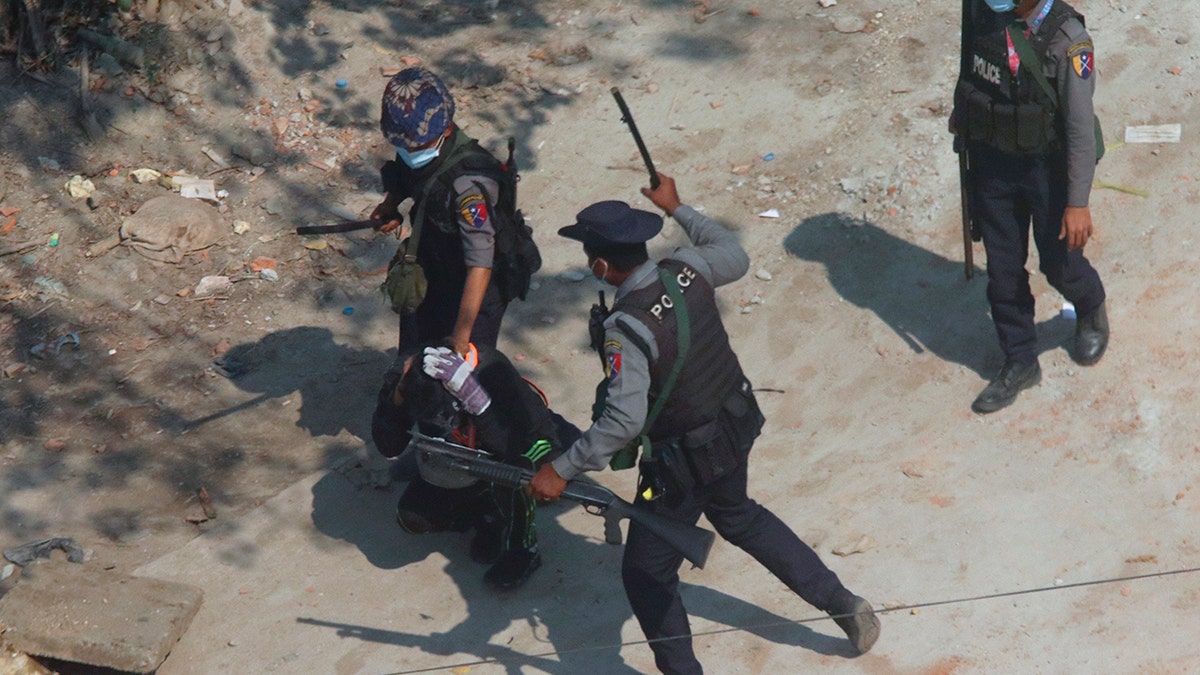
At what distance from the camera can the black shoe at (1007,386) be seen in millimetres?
5141

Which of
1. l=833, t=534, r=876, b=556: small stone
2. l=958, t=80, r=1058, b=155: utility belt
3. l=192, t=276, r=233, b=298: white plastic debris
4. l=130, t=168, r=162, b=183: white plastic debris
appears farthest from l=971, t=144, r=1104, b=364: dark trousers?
l=130, t=168, r=162, b=183: white plastic debris

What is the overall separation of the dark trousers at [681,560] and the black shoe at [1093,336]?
196cm

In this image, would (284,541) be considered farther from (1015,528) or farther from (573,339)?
(1015,528)

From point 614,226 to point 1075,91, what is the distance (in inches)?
83.9

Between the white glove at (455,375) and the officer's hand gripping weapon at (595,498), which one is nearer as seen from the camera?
the officer's hand gripping weapon at (595,498)

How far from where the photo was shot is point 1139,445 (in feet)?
16.0

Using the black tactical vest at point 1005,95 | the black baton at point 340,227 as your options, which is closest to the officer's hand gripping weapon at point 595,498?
the black baton at point 340,227

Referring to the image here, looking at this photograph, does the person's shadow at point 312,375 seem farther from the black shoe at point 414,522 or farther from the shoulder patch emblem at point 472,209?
the shoulder patch emblem at point 472,209

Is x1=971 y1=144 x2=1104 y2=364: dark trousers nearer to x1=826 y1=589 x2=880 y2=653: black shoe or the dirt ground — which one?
the dirt ground

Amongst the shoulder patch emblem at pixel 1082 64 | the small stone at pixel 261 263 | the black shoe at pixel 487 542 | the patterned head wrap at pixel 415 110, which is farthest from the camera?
the small stone at pixel 261 263

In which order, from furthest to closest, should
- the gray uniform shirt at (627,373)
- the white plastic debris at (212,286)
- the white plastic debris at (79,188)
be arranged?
the white plastic debris at (79,188), the white plastic debris at (212,286), the gray uniform shirt at (627,373)

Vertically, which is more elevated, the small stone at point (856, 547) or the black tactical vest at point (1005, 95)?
the black tactical vest at point (1005, 95)

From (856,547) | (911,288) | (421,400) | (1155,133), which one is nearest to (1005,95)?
(911,288)

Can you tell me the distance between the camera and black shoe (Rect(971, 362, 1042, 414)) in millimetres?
5141
